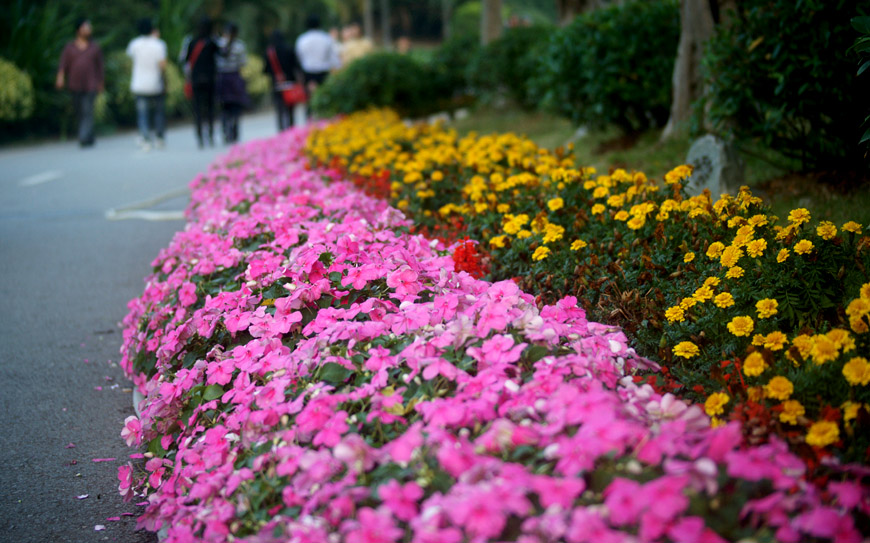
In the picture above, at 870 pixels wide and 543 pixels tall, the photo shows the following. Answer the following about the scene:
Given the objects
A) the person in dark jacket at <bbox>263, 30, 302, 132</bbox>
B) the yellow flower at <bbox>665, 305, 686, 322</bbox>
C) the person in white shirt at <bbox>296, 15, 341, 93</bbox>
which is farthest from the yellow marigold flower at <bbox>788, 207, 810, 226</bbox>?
the person in white shirt at <bbox>296, 15, 341, 93</bbox>

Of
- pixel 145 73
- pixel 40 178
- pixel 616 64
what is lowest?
pixel 40 178

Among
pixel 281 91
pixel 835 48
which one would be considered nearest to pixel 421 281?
pixel 835 48

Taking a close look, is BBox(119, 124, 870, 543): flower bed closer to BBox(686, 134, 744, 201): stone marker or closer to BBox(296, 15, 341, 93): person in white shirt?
BBox(686, 134, 744, 201): stone marker

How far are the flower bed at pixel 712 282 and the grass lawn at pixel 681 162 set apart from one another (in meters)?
0.65

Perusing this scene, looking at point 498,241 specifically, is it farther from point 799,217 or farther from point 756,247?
point 799,217

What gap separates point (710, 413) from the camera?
7.15 feet

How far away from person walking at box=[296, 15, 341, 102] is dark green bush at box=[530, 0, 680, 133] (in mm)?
6158

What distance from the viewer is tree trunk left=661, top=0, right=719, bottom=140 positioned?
695 cm

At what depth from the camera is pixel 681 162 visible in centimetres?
620

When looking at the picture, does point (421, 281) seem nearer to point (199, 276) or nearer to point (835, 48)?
point (199, 276)

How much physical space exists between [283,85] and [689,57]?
7.68 meters

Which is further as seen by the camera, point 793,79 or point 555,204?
point 793,79

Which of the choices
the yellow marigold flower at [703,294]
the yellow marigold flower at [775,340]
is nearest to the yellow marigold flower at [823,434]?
the yellow marigold flower at [775,340]

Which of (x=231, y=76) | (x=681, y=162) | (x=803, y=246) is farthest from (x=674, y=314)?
(x=231, y=76)
